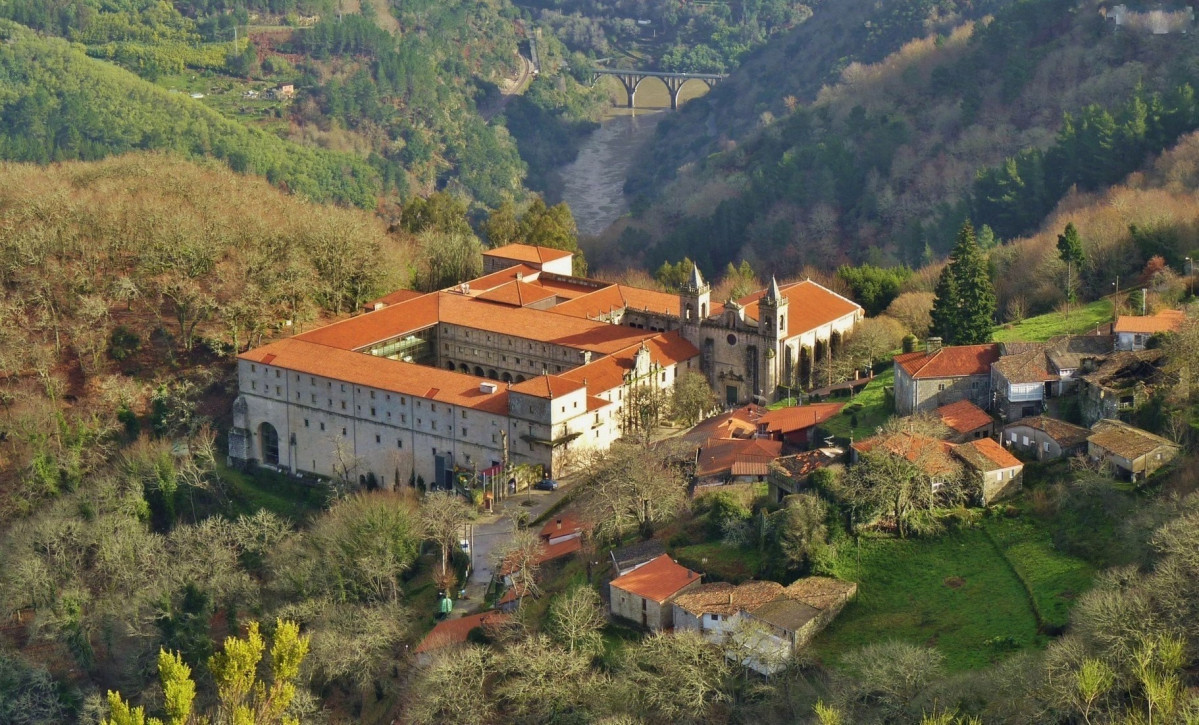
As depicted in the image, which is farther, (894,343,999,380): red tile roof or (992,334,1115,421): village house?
(894,343,999,380): red tile roof

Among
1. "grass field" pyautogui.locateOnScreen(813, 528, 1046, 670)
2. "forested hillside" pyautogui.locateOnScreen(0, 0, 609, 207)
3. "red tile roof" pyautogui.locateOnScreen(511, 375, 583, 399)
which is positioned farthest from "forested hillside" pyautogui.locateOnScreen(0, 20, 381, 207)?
"grass field" pyautogui.locateOnScreen(813, 528, 1046, 670)

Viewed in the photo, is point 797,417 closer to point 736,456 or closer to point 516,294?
point 736,456

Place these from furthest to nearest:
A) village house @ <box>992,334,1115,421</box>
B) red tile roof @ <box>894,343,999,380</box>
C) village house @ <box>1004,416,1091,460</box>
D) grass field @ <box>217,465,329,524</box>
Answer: grass field @ <box>217,465,329,524</box> → red tile roof @ <box>894,343,999,380</box> → village house @ <box>992,334,1115,421</box> → village house @ <box>1004,416,1091,460</box>

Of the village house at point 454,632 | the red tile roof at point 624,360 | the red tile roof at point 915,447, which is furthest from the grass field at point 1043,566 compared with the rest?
the red tile roof at point 624,360

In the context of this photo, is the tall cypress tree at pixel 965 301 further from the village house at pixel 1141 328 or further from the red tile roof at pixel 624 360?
the red tile roof at pixel 624 360

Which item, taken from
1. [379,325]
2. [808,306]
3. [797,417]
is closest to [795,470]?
[797,417]

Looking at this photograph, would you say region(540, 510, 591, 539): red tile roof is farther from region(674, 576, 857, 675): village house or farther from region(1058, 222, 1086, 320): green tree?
region(1058, 222, 1086, 320): green tree
